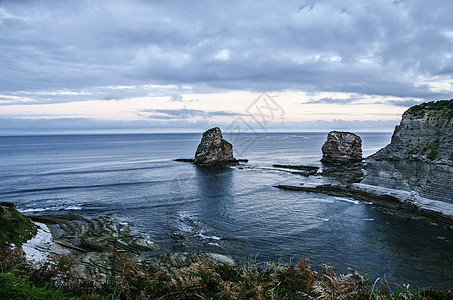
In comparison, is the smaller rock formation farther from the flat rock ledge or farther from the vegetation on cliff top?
the vegetation on cliff top

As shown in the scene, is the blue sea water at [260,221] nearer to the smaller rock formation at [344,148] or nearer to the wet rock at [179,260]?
the wet rock at [179,260]

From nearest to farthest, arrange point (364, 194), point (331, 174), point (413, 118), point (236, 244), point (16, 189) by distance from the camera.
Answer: point (236, 244), point (413, 118), point (364, 194), point (16, 189), point (331, 174)

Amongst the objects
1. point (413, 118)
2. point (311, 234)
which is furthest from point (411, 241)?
point (413, 118)

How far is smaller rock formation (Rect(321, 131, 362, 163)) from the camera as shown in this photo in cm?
7519

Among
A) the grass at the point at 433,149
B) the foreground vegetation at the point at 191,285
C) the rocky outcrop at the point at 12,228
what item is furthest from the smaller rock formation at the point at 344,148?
the rocky outcrop at the point at 12,228

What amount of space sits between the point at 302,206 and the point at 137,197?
2325cm

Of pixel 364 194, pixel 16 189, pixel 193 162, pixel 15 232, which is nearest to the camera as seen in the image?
pixel 15 232

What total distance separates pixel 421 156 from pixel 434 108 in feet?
22.8

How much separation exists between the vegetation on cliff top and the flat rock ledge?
10.00m

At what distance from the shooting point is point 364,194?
3506 centimetres

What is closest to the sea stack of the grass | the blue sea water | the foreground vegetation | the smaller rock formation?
the blue sea water

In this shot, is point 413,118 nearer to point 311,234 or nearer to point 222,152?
point 311,234

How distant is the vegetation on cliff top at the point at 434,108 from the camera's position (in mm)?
29323

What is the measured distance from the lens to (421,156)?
2897 centimetres
